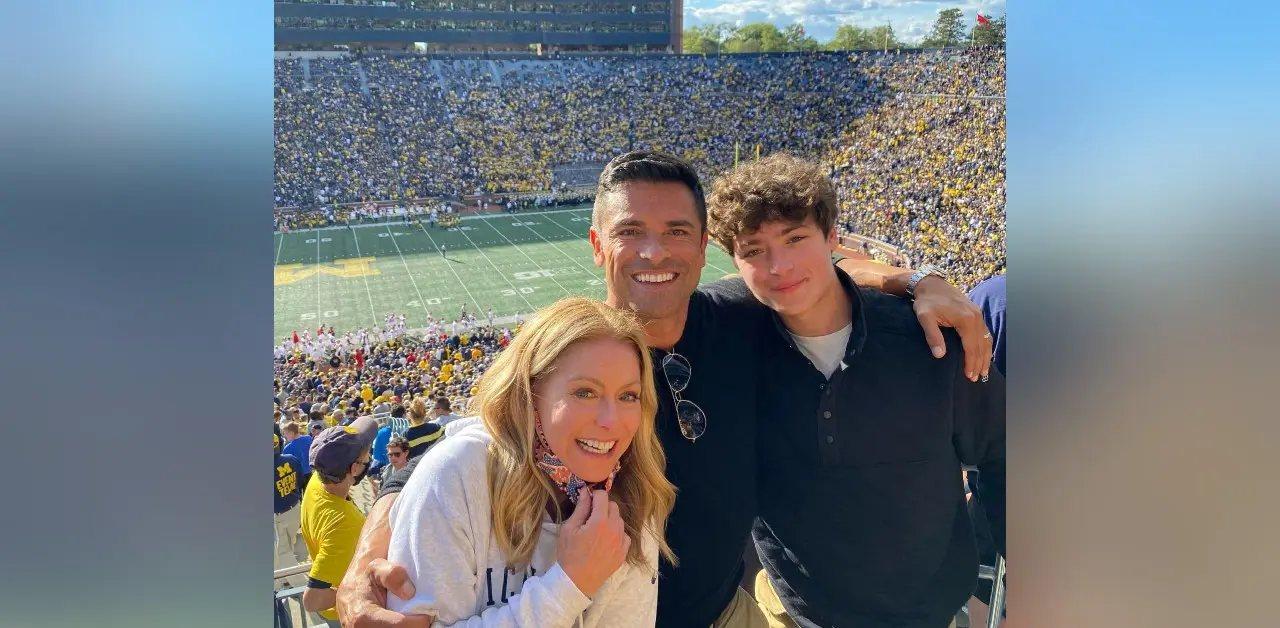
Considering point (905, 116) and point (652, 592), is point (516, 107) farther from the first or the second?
point (652, 592)

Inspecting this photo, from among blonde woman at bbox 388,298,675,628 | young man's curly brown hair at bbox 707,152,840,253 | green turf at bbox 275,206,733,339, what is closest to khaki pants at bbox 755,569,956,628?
blonde woman at bbox 388,298,675,628

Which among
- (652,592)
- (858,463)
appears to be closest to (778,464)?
(858,463)

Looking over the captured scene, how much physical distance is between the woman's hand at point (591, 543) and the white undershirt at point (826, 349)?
24.5 inches

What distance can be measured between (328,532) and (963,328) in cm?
181

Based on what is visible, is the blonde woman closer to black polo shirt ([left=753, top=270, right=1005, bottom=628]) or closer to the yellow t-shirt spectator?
black polo shirt ([left=753, top=270, right=1005, bottom=628])

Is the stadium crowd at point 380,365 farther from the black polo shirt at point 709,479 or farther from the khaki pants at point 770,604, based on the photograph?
the black polo shirt at point 709,479

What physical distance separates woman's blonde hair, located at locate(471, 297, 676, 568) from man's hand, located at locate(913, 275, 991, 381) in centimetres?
56

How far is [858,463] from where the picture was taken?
1483mm

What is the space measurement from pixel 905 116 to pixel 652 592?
28367mm

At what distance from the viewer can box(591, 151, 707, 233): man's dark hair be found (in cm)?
160

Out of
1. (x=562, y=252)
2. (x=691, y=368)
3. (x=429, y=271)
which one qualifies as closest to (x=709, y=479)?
(x=691, y=368)

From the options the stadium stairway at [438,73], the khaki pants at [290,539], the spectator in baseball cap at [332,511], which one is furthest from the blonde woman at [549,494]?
the stadium stairway at [438,73]

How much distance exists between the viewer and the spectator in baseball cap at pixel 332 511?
231cm

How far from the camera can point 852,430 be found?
4.85 ft
